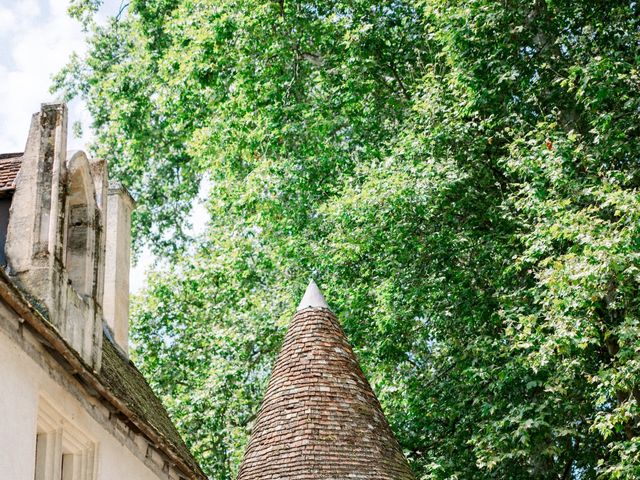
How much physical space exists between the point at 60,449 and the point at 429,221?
1285 cm

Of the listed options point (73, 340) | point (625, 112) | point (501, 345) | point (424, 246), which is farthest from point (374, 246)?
point (73, 340)

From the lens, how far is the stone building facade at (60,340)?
32.0 feet

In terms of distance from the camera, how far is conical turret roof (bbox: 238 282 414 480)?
1744 cm

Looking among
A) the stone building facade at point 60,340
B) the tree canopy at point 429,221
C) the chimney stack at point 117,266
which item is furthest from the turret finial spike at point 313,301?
the stone building facade at point 60,340

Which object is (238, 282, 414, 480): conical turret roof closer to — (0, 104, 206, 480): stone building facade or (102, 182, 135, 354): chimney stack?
(102, 182, 135, 354): chimney stack

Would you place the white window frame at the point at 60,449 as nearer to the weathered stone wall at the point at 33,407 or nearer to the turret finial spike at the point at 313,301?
the weathered stone wall at the point at 33,407

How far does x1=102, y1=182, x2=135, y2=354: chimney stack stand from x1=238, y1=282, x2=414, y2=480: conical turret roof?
10.6 feet

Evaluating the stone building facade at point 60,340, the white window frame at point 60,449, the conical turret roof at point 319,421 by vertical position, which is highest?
the conical turret roof at point 319,421

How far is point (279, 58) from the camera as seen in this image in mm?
26672

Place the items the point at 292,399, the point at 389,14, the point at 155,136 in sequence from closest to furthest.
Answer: the point at 292,399 → the point at 389,14 → the point at 155,136

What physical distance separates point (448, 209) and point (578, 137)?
2.84m

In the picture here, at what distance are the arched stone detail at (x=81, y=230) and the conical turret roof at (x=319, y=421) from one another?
5.71 metres

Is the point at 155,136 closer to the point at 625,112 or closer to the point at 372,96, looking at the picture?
the point at 372,96

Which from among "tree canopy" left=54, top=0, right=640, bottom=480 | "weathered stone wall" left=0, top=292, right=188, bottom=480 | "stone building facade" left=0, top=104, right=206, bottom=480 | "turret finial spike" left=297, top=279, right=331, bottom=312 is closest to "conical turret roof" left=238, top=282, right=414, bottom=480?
"turret finial spike" left=297, top=279, right=331, bottom=312
